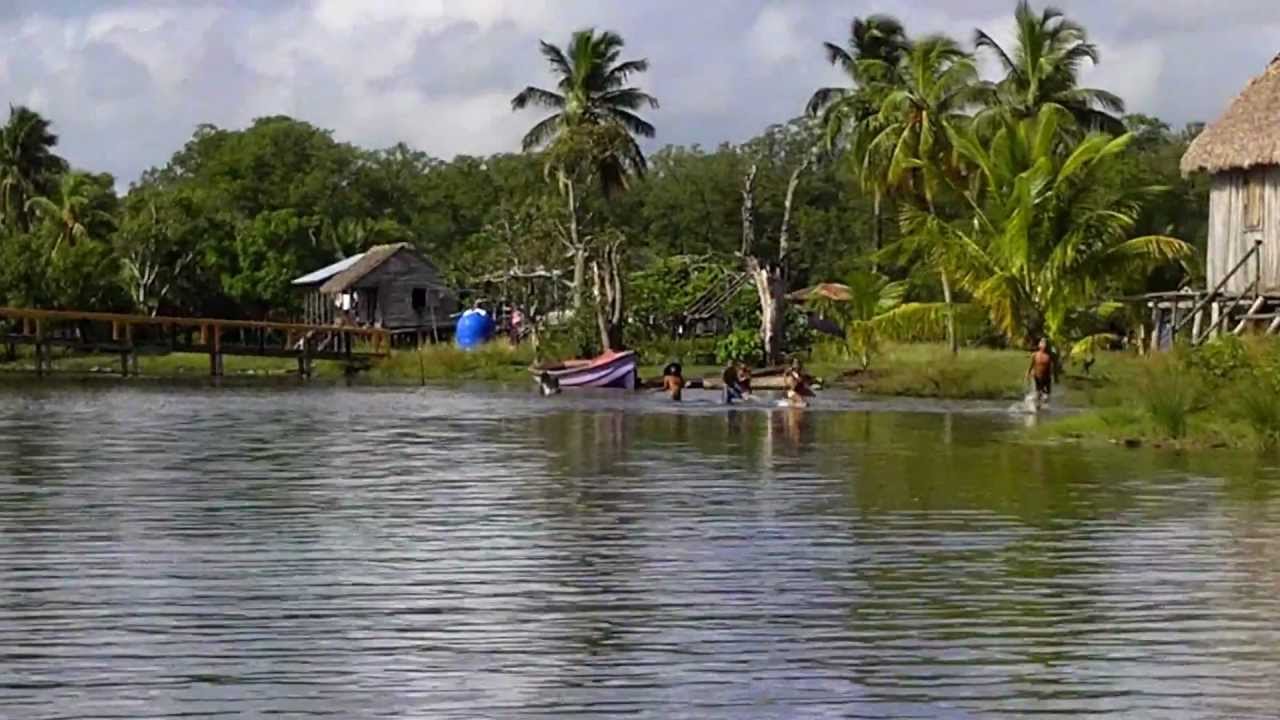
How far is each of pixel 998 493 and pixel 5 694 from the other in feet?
42.2

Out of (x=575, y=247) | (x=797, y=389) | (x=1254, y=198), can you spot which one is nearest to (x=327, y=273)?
(x=575, y=247)

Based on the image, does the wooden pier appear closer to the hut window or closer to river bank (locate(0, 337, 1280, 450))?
river bank (locate(0, 337, 1280, 450))

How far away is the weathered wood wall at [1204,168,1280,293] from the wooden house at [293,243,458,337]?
1512 inches

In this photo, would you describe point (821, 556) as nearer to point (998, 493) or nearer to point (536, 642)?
point (536, 642)

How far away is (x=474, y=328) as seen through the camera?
69688mm

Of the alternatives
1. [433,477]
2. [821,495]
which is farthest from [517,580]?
[433,477]

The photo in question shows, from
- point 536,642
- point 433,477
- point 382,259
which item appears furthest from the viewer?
point 382,259

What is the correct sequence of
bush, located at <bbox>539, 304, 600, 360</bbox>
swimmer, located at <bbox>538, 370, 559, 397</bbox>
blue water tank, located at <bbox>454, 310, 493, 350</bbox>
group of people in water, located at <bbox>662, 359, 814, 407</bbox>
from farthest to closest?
blue water tank, located at <bbox>454, 310, 493, 350</bbox> → bush, located at <bbox>539, 304, 600, 360</bbox> → swimmer, located at <bbox>538, 370, 559, 397</bbox> → group of people in water, located at <bbox>662, 359, 814, 407</bbox>

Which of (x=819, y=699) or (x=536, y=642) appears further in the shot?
(x=536, y=642)

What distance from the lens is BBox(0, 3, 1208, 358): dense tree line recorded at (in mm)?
43312

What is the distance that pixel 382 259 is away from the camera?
250 ft

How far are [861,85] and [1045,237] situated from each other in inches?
924

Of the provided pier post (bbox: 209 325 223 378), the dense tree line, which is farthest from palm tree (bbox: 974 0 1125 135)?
pier post (bbox: 209 325 223 378)

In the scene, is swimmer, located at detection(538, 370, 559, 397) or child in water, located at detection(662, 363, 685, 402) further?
swimmer, located at detection(538, 370, 559, 397)
